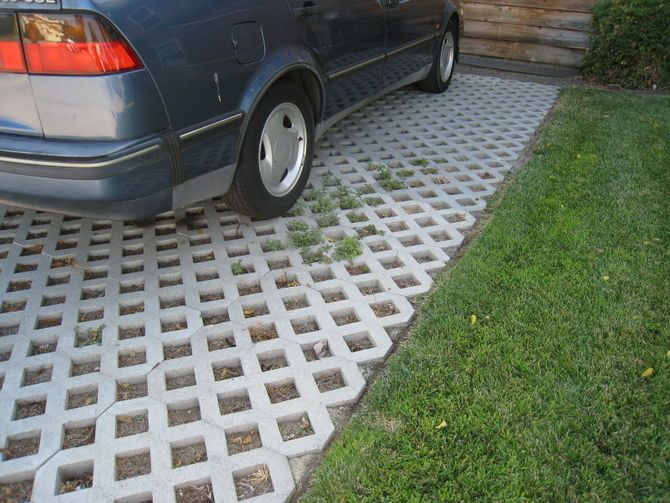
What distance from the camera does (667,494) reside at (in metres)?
1.96

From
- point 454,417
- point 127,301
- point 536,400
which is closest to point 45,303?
point 127,301

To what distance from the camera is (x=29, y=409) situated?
7.77ft

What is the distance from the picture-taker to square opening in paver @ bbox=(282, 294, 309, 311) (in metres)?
3.00

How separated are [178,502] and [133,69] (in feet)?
5.40

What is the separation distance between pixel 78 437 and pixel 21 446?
0.65 feet

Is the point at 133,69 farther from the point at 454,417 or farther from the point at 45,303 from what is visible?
the point at 454,417

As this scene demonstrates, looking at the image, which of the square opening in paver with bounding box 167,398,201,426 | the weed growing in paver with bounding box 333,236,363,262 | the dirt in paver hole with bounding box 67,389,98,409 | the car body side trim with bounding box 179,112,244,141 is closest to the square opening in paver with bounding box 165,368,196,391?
the square opening in paver with bounding box 167,398,201,426

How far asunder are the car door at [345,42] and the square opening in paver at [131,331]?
189 cm

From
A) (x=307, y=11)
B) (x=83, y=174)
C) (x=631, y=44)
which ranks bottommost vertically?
(x=631, y=44)

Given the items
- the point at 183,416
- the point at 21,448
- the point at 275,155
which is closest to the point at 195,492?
the point at 183,416

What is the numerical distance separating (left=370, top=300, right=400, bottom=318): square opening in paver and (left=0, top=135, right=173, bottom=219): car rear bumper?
3.86 feet

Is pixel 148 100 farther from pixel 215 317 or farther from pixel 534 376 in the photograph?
pixel 534 376

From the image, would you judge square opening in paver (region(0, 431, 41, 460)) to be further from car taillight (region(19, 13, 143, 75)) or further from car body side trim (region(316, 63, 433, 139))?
car body side trim (region(316, 63, 433, 139))

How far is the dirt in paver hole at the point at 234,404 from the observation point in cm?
238
